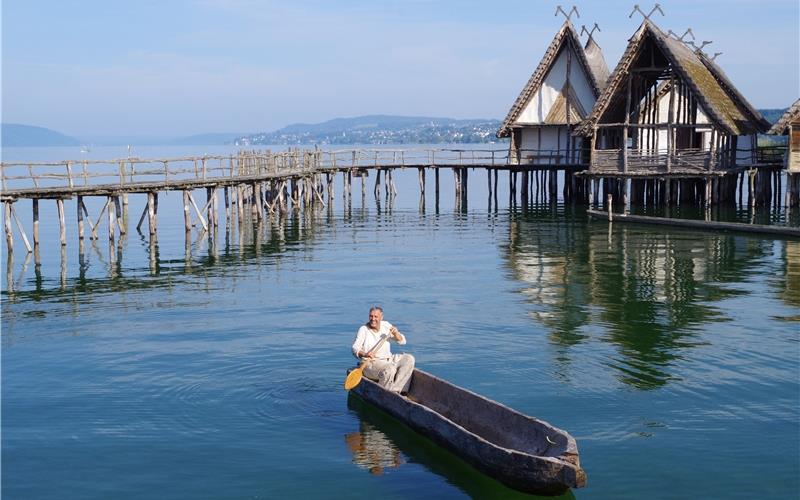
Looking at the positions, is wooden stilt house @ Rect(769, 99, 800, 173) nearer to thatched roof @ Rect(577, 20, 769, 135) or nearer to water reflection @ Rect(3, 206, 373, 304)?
thatched roof @ Rect(577, 20, 769, 135)

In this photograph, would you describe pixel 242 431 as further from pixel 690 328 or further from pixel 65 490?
pixel 690 328

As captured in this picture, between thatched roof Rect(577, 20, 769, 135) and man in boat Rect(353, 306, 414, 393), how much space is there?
98.9 ft

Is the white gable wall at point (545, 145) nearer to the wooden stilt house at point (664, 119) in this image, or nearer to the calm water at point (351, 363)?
the wooden stilt house at point (664, 119)

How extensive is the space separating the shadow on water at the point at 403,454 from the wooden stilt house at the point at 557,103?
36645 millimetres

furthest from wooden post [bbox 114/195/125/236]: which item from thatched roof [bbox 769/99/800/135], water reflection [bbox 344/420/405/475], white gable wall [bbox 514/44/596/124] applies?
thatched roof [bbox 769/99/800/135]

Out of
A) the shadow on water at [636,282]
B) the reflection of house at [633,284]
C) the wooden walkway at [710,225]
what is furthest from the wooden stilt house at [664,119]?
the reflection of house at [633,284]

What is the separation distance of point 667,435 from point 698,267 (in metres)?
15.6

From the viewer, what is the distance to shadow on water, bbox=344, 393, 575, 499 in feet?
39.1

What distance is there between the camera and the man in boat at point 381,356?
1489 cm

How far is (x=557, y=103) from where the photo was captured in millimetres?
50281

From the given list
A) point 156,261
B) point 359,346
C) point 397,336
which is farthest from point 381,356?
point 156,261

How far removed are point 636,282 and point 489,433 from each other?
14157 mm

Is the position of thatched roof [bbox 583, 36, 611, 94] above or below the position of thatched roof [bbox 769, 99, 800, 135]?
above

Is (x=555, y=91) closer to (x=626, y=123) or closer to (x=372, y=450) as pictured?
(x=626, y=123)
